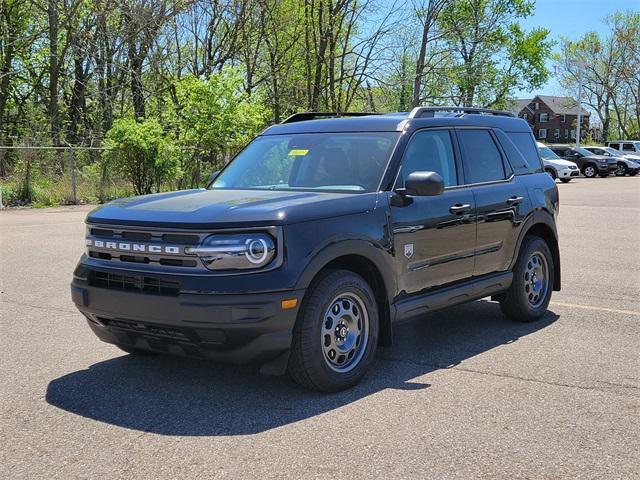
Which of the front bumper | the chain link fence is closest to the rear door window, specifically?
the front bumper

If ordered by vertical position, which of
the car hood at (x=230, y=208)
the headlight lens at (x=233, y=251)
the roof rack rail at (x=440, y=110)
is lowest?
the headlight lens at (x=233, y=251)

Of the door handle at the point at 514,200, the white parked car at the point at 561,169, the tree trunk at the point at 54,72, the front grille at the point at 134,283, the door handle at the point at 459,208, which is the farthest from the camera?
the white parked car at the point at 561,169

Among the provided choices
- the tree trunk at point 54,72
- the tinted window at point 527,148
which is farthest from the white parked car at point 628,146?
the tinted window at point 527,148

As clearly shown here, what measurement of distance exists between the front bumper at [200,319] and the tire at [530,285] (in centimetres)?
301

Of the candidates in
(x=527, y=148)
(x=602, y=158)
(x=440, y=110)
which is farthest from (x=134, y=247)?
(x=602, y=158)

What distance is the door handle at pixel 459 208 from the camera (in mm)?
5695

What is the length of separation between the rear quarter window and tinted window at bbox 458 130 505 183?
0.23 metres

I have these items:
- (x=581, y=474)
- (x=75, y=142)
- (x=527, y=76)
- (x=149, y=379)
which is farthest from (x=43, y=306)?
(x=527, y=76)

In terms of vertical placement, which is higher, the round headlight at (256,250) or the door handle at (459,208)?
the door handle at (459,208)

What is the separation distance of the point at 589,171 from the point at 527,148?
128 feet

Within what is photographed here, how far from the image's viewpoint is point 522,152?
7023mm

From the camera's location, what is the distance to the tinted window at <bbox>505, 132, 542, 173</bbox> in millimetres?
6992

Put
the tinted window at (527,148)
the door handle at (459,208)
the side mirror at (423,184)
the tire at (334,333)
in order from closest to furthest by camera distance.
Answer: the tire at (334,333)
the side mirror at (423,184)
the door handle at (459,208)
the tinted window at (527,148)

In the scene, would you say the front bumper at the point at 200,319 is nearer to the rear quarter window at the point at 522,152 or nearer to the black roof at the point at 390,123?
the black roof at the point at 390,123
